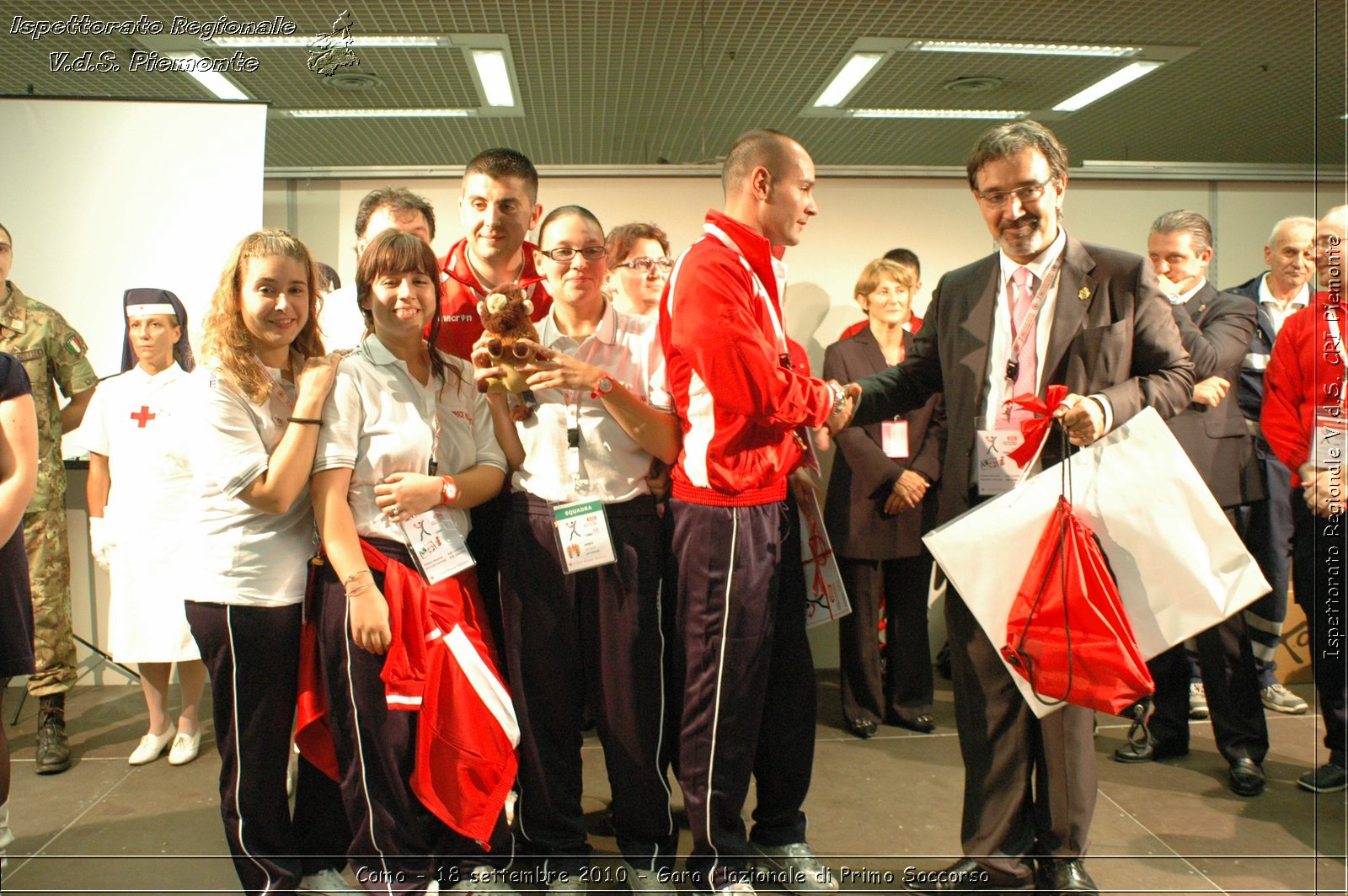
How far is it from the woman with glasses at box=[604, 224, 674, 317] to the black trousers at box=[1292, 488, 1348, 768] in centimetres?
226

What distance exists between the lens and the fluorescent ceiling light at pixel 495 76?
6238 mm

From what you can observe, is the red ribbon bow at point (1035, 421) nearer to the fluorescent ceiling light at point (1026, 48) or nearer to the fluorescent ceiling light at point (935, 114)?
the fluorescent ceiling light at point (1026, 48)

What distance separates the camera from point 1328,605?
9.14 ft

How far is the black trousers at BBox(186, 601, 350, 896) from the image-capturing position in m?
2.04

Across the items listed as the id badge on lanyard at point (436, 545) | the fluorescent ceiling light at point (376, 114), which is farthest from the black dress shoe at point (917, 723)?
the fluorescent ceiling light at point (376, 114)

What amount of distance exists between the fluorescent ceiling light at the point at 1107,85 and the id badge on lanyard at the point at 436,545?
23.0ft

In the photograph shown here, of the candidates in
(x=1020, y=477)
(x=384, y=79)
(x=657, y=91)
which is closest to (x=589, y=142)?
(x=657, y=91)

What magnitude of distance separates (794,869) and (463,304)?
176cm

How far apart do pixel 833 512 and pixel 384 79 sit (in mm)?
5217

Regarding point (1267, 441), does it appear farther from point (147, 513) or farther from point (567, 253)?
point (147, 513)

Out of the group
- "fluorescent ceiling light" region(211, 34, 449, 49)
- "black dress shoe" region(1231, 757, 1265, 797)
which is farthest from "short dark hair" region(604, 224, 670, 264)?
"fluorescent ceiling light" region(211, 34, 449, 49)

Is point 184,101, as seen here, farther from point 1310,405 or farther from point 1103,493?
point 1310,405

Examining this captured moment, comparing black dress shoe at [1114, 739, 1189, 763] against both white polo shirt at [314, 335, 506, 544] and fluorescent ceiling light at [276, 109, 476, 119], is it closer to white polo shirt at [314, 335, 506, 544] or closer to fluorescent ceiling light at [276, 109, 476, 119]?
white polo shirt at [314, 335, 506, 544]

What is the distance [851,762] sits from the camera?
314 cm
